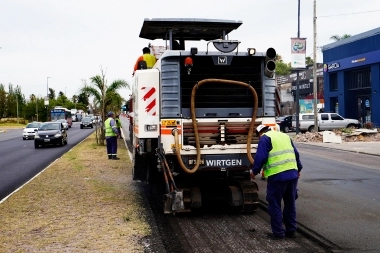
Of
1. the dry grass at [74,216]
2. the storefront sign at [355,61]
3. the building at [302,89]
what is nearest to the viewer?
the dry grass at [74,216]

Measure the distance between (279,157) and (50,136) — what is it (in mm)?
23883

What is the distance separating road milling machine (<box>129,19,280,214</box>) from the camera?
8.84m

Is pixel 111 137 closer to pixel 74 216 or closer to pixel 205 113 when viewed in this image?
pixel 74 216

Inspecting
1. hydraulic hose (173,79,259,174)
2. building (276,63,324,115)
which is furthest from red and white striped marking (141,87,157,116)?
building (276,63,324,115)

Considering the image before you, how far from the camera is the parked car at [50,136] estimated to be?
29234 mm

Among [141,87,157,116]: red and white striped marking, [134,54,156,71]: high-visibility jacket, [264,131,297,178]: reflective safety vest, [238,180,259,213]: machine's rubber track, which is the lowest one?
[238,180,259,213]: machine's rubber track

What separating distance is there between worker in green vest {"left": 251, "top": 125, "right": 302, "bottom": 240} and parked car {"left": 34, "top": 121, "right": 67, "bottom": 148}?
23.7 metres

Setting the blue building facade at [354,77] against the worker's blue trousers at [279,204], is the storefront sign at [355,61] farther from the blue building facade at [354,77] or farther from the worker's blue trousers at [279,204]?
the worker's blue trousers at [279,204]

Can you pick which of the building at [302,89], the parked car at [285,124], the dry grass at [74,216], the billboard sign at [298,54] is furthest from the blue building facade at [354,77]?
the dry grass at [74,216]

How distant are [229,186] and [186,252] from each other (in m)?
3.03

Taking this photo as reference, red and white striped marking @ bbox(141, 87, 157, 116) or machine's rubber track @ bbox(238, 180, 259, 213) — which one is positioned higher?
red and white striped marking @ bbox(141, 87, 157, 116)

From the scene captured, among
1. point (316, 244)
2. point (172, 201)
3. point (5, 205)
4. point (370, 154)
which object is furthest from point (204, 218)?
point (370, 154)

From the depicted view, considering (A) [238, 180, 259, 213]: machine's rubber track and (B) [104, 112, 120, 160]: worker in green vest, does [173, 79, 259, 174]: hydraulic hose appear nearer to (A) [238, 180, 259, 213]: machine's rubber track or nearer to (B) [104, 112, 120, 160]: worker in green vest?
(A) [238, 180, 259, 213]: machine's rubber track

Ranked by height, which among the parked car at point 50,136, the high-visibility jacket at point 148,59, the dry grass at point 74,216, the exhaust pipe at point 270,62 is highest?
the high-visibility jacket at point 148,59
